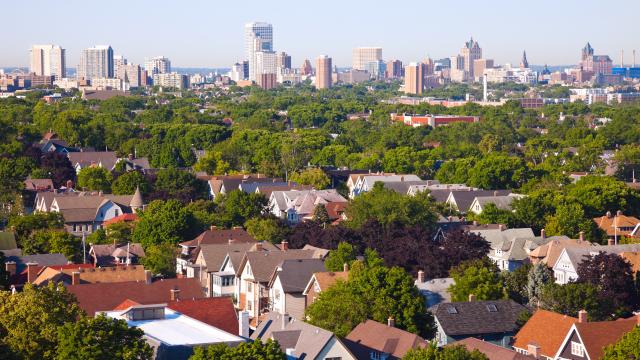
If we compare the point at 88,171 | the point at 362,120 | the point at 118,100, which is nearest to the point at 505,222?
the point at 88,171

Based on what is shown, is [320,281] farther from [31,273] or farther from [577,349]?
[577,349]

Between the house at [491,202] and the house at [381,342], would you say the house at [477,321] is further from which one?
the house at [491,202]

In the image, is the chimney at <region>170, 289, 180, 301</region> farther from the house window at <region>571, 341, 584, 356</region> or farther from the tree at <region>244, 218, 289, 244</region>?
the tree at <region>244, 218, 289, 244</region>

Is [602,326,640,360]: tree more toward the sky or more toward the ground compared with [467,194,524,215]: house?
more toward the sky

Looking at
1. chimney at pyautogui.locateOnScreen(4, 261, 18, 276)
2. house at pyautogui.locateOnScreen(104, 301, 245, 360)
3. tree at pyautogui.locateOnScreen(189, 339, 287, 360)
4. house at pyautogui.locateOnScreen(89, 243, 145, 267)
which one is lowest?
house at pyautogui.locateOnScreen(89, 243, 145, 267)

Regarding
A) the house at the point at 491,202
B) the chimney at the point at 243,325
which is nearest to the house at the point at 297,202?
the house at the point at 491,202

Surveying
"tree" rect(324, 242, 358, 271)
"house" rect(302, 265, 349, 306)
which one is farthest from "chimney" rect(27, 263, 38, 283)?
"tree" rect(324, 242, 358, 271)
